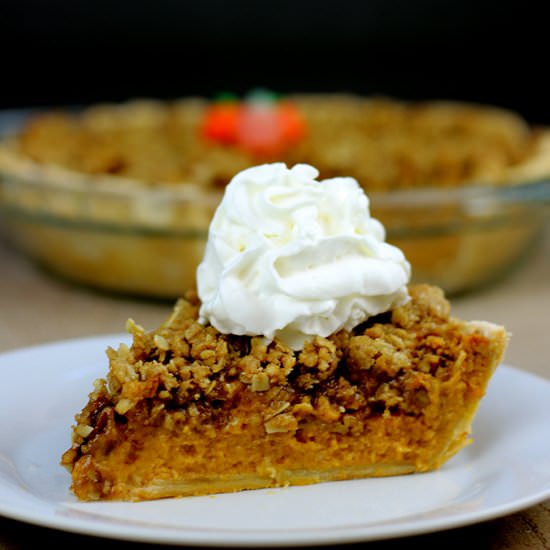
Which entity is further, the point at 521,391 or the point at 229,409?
the point at 521,391

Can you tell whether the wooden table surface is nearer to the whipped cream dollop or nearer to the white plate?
the white plate

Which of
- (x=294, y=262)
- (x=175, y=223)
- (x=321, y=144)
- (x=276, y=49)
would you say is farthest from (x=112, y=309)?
(x=276, y=49)

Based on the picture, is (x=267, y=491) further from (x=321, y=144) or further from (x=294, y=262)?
(x=321, y=144)

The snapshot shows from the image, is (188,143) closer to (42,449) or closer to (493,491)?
(42,449)

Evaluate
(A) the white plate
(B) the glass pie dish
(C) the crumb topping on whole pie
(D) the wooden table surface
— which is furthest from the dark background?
(A) the white plate

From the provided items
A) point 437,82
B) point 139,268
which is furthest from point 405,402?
point 437,82

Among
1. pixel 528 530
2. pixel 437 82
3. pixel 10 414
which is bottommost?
pixel 437 82
